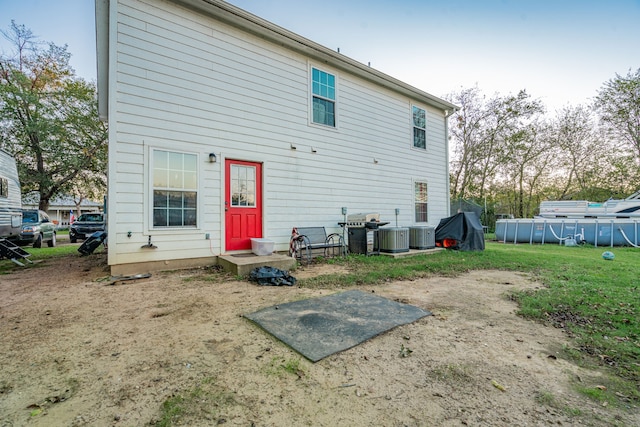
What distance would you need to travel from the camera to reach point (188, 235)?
5.22 meters

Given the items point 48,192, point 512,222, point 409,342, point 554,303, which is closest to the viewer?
point 409,342

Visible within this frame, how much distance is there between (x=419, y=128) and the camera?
9.63 meters

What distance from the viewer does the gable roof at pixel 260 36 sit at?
5289mm

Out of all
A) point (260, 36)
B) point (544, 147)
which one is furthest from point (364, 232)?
point (544, 147)

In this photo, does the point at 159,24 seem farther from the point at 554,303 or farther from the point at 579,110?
the point at 579,110

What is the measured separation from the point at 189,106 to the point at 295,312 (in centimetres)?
453

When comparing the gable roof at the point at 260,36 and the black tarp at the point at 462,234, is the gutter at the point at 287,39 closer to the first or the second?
the gable roof at the point at 260,36

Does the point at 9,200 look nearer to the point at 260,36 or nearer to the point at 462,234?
the point at 260,36

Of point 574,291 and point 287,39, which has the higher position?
point 287,39

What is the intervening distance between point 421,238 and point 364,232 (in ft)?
6.52

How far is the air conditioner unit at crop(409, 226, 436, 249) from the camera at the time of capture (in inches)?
309

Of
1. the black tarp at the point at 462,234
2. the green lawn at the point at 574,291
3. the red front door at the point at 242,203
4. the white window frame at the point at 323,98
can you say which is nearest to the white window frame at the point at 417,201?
the black tarp at the point at 462,234

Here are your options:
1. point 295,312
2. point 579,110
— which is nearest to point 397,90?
point 295,312

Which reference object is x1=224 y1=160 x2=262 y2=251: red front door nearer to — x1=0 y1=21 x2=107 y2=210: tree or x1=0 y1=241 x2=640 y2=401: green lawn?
x1=0 y1=241 x2=640 y2=401: green lawn
